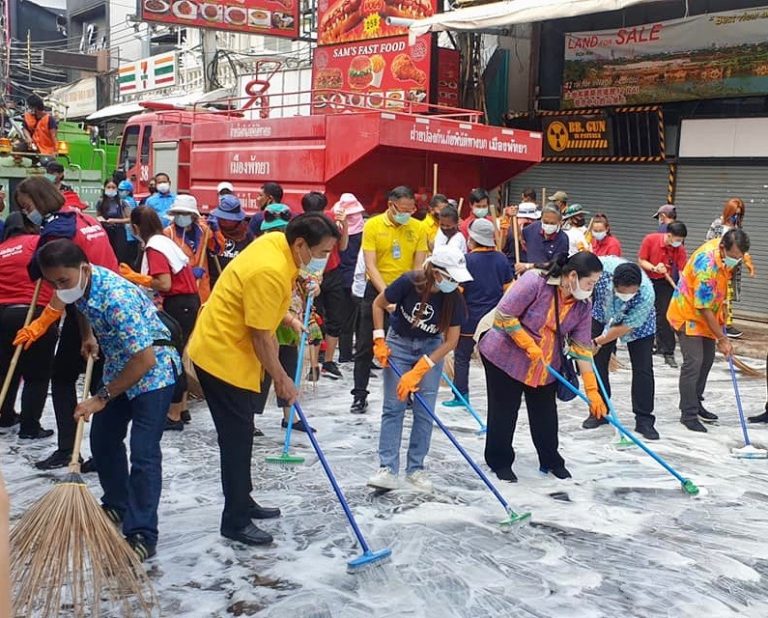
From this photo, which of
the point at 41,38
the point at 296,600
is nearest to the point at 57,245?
the point at 296,600

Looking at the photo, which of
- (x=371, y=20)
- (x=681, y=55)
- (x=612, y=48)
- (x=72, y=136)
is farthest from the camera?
(x=72, y=136)

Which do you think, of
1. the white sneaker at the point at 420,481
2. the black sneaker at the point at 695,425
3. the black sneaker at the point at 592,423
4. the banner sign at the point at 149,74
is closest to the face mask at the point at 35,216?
the white sneaker at the point at 420,481

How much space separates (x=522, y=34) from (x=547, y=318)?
11878 mm

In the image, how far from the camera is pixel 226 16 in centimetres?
1905

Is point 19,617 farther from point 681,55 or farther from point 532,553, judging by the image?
point 681,55

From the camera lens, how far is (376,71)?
1675 cm

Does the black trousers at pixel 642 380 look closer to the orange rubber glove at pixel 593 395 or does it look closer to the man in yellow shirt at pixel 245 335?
the orange rubber glove at pixel 593 395

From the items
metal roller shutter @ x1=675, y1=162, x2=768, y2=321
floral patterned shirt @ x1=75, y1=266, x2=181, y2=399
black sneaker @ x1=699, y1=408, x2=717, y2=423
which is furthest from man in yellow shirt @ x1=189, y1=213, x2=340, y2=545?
metal roller shutter @ x1=675, y1=162, x2=768, y2=321

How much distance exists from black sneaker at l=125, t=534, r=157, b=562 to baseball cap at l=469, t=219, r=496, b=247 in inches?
149

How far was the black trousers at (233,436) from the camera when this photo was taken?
163 inches

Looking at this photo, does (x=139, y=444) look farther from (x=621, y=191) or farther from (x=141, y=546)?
(x=621, y=191)

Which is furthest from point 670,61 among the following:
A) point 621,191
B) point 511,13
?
point 511,13

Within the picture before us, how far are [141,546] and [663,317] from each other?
22.1 feet

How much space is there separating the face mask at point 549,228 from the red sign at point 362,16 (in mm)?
8338
